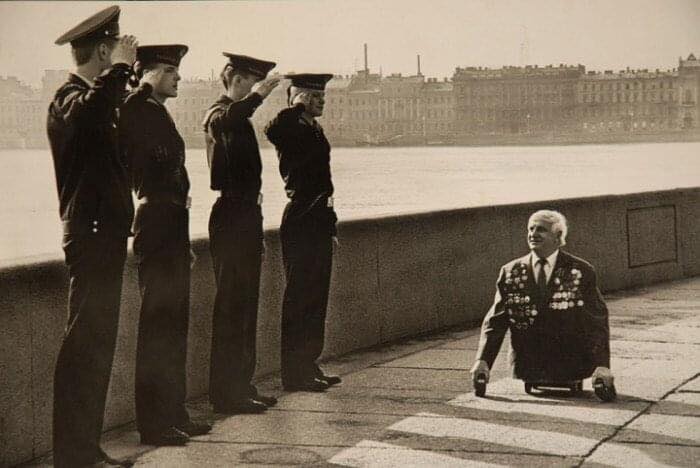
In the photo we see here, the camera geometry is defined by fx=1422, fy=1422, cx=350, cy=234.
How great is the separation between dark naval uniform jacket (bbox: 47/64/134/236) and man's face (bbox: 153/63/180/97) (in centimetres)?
67

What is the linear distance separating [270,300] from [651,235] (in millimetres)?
6594

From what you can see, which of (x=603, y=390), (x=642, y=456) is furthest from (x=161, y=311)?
(x=603, y=390)

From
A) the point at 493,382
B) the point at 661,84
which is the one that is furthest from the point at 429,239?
the point at 661,84

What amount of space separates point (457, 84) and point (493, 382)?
11.6m

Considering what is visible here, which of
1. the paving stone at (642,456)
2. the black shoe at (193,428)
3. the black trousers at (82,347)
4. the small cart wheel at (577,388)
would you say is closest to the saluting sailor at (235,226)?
the black shoe at (193,428)

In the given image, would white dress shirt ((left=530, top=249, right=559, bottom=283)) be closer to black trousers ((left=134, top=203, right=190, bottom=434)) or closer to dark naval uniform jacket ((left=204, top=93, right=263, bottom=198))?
dark naval uniform jacket ((left=204, top=93, right=263, bottom=198))

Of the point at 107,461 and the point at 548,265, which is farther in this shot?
the point at 548,265

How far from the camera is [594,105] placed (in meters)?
24.3

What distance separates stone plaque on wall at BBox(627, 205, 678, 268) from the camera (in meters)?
14.1

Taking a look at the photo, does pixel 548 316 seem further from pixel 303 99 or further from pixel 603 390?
pixel 303 99

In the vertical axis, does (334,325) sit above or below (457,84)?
below

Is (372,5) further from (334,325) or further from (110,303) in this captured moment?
(110,303)

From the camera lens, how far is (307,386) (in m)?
8.15

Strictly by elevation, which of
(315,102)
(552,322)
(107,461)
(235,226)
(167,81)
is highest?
(167,81)
